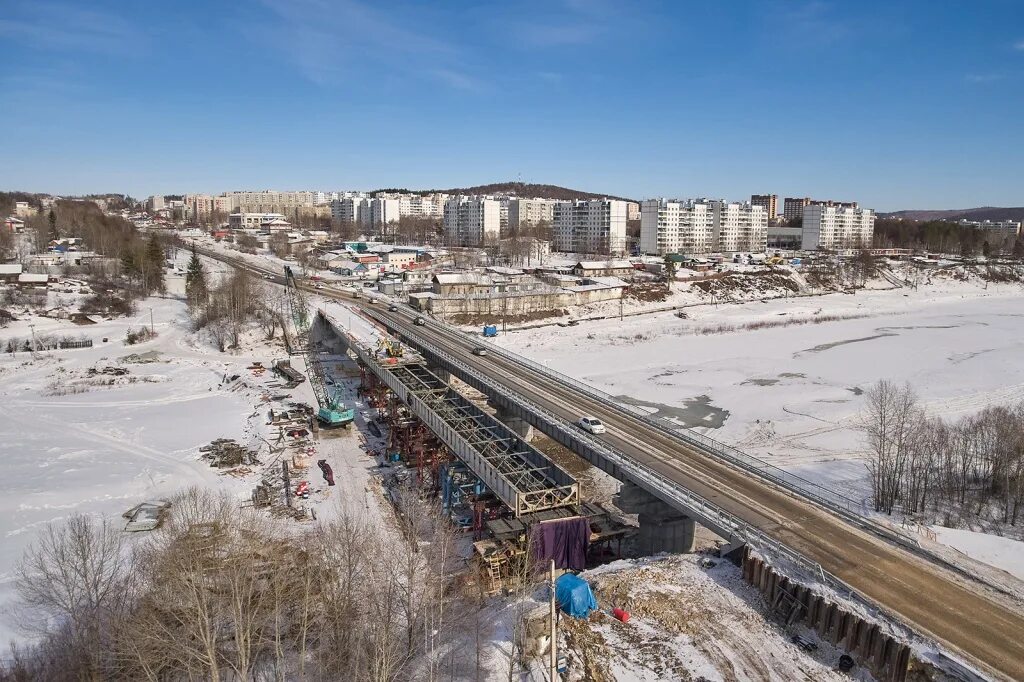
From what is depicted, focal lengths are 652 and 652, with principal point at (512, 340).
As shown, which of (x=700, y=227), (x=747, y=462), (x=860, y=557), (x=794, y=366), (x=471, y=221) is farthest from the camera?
(x=471, y=221)

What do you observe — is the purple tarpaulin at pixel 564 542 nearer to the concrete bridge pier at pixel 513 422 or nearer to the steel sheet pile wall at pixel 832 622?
the steel sheet pile wall at pixel 832 622

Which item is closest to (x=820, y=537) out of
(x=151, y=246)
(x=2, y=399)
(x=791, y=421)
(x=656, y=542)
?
(x=656, y=542)

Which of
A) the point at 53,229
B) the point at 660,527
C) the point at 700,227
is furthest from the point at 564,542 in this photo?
the point at 700,227

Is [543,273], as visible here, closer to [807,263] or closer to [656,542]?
[807,263]

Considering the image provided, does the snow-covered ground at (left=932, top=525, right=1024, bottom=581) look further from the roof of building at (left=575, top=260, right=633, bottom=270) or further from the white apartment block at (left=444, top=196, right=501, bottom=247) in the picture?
the white apartment block at (left=444, top=196, right=501, bottom=247)

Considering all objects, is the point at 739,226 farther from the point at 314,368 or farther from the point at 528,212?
the point at 314,368

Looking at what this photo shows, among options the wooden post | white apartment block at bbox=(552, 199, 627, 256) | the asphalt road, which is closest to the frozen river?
the asphalt road
